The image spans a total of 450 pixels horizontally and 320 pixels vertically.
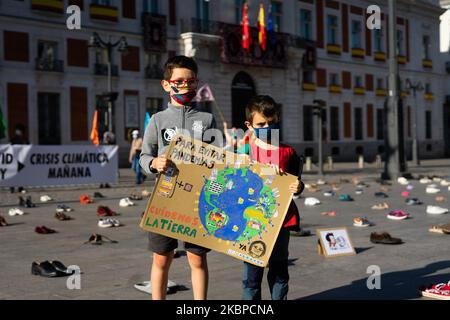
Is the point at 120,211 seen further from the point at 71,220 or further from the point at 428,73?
the point at 428,73

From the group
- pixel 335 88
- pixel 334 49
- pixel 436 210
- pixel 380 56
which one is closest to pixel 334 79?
pixel 335 88

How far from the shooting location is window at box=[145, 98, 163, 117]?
31.6 m

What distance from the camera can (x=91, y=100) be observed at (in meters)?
29.3

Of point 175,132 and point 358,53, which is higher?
point 358,53

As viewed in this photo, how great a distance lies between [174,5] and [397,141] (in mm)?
16116

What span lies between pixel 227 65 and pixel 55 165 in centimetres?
2009

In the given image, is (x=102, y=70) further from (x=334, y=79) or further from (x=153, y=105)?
(x=334, y=79)

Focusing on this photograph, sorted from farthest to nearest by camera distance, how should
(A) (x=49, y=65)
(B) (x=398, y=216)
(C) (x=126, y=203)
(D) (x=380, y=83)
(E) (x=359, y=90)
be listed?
(D) (x=380, y=83)
(E) (x=359, y=90)
(A) (x=49, y=65)
(C) (x=126, y=203)
(B) (x=398, y=216)

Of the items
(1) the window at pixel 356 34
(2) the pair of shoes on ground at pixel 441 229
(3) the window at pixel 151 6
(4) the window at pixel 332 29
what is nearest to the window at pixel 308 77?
(4) the window at pixel 332 29

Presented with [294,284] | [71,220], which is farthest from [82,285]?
[71,220]

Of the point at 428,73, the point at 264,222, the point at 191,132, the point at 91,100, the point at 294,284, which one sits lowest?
the point at 294,284

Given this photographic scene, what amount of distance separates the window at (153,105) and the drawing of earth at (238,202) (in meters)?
27.5

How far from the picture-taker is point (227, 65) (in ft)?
114
